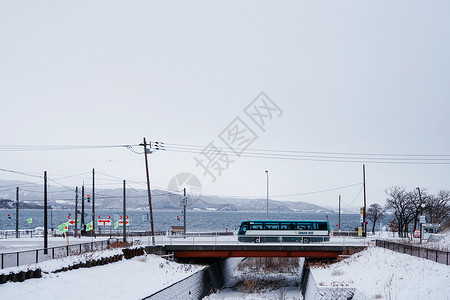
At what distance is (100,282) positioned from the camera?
25.8 meters

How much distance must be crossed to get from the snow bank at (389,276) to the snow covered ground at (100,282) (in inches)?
455

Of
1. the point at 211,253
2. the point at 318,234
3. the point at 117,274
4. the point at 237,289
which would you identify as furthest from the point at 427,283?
the point at 318,234

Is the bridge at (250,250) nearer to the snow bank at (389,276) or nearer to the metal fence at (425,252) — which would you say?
the snow bank at (389,276)

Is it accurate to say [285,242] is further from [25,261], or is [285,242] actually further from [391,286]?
[25,261]

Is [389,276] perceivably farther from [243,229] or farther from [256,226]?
[243,229]

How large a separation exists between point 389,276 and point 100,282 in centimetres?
1817

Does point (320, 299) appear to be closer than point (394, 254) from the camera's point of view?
Yes

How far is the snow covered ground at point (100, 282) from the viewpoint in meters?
20.5

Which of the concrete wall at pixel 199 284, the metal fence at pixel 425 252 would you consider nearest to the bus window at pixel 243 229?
the concrete wall at pixel 199 284

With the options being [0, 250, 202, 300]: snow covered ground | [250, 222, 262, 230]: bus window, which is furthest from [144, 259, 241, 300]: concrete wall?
[250, 222, 262, 230]: bus window

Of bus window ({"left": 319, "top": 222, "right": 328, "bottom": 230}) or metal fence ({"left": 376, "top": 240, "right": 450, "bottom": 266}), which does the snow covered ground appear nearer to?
metal fence ({"left": 376, "top": 240, "right": 450, "bottom": 266})

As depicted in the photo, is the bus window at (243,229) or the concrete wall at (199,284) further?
the bus window at (243,229)

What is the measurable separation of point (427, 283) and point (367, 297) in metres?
3.34

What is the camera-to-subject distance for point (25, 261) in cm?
2798
